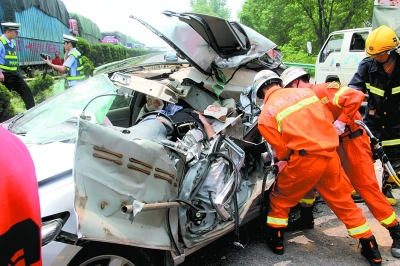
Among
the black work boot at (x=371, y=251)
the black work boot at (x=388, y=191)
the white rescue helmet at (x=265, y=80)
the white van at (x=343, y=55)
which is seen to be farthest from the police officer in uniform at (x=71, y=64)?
the white van at (x=343, y=55)

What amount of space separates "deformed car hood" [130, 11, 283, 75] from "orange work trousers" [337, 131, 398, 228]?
1.66 meters

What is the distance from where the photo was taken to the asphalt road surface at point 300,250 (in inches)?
110

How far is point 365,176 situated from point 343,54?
23.8ft

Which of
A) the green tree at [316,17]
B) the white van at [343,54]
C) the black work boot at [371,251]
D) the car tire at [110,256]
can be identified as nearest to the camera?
the car tire at [110,256]

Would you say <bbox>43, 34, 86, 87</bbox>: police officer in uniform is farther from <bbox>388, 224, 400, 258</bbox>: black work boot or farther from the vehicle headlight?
<bbox>388, 224, 400, 258</bbox>: black work boot

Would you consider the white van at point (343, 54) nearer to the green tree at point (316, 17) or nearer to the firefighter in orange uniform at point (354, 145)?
the firefighter in orange uniform at point (354, 145)

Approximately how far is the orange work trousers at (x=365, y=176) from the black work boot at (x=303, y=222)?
0.49 metres

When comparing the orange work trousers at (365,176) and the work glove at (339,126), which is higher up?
the work glove at (339,126)

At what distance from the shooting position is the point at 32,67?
47.8ft

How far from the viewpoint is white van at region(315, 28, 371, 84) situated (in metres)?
8.94

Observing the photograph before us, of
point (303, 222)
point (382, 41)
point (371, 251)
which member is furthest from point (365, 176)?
point (382, 41)

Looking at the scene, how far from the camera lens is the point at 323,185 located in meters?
2.76

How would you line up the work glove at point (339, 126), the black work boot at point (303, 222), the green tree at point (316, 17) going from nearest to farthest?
1. the work glove at point (339, 126)
2. the black work boot at point (303, 222)
3. the green tree at point (316, 17)

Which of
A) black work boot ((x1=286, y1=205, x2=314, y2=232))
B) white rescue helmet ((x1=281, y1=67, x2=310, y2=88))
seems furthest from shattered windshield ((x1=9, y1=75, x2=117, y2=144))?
black work boot ((x1=286, y1=205, x2=314, y2=232))
